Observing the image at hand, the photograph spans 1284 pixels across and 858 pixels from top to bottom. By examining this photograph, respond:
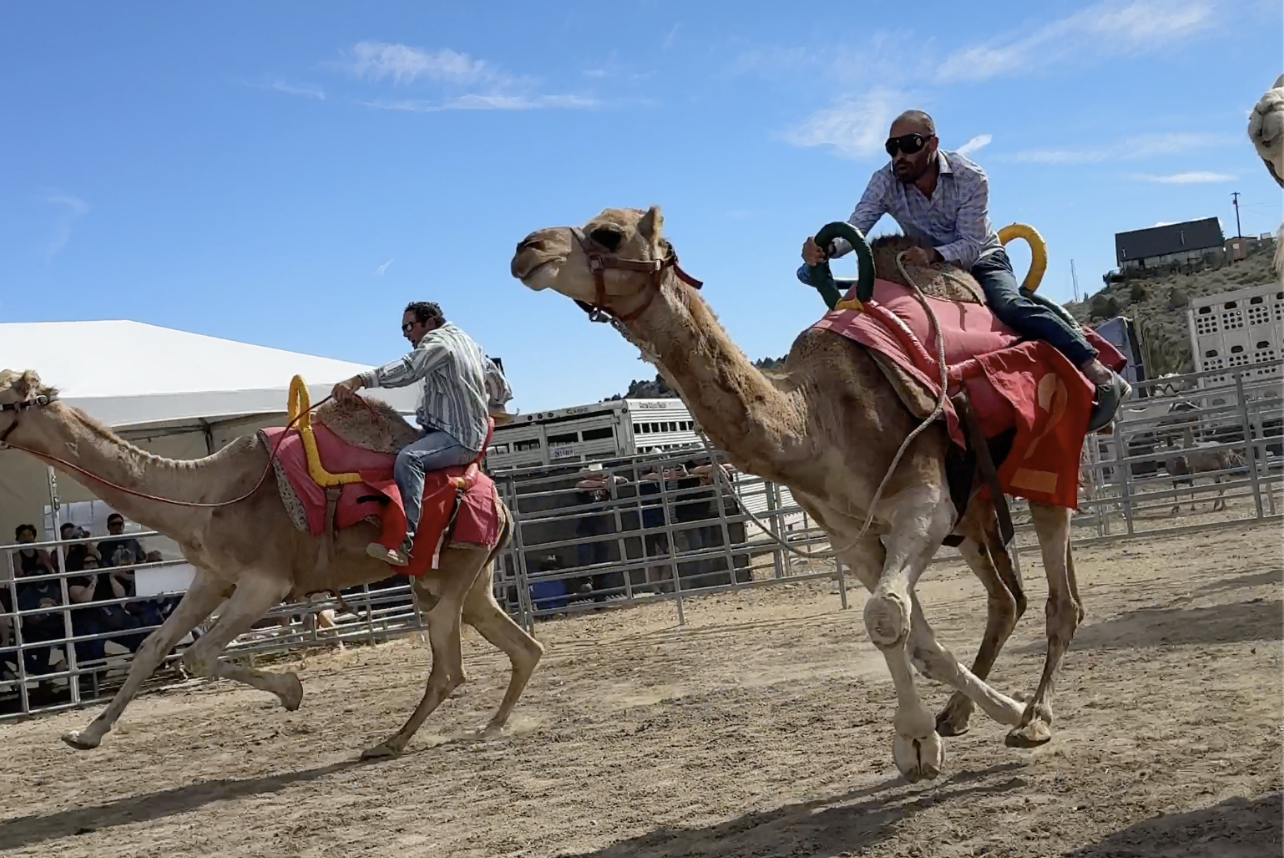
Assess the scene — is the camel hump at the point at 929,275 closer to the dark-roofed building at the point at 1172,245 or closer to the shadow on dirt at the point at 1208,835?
the shadow on dirt at the point at 1208,835

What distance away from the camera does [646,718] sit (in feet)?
23.6

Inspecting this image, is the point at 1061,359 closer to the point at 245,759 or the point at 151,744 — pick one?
the point at 245,759

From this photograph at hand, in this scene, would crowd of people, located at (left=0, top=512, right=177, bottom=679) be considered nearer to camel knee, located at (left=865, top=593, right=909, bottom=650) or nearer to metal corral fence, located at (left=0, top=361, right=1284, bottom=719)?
metal corral fence, located at (left=0, top=361, right=1284, bottom=719)

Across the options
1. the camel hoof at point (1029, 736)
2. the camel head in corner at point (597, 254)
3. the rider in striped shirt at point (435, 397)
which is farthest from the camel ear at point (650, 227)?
the rider in striped shirt at point (435, 397)

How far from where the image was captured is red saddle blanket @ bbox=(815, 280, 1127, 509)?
4.97 meters

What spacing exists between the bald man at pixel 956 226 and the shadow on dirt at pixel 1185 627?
221 cm

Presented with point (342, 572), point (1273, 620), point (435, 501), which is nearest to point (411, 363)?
point (435, 501)

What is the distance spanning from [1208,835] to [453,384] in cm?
483

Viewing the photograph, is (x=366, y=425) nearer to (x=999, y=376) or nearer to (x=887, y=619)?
(x=999, y=376)

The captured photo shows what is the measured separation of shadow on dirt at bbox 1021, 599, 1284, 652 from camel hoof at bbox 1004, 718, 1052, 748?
2.52 m

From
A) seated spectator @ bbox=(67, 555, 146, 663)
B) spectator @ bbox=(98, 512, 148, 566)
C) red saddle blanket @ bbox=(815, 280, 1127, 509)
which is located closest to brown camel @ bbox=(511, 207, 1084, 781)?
red saddle blanket @ bbox=(815, 280, 1127, 509)

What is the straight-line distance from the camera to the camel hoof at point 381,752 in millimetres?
7066

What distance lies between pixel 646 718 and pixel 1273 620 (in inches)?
143

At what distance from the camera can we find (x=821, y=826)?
4.30 meters
